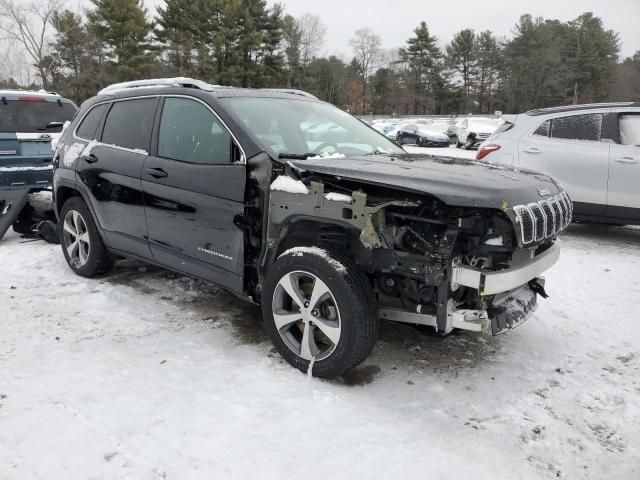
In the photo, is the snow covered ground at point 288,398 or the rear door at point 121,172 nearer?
the snow covered ground at point 288,398

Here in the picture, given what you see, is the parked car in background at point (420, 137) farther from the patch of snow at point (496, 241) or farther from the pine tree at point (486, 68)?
the pine tree at point (486, 68)

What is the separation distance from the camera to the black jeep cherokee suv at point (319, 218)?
268cm

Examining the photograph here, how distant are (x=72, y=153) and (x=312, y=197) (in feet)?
10.0

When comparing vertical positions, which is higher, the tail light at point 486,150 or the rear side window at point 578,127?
the rear side window at point 578,127

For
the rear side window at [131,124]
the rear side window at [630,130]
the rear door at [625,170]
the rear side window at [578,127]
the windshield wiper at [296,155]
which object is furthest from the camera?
the rear side window at [578,127]

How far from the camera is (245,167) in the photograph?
3.25 metres

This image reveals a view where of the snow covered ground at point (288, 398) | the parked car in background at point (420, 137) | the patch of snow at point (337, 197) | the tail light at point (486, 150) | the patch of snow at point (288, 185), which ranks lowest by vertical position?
the snow covered ground at point (288, 398)

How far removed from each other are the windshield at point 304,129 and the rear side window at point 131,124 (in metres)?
0.87

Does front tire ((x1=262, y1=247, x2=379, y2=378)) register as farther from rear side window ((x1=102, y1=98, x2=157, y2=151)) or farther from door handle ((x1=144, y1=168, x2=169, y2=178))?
rear side window ((x1=102, y1=98, x2=157, y2=151))

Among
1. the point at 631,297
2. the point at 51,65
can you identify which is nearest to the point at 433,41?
the point at 51,65

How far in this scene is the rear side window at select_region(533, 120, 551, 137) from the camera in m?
6.65

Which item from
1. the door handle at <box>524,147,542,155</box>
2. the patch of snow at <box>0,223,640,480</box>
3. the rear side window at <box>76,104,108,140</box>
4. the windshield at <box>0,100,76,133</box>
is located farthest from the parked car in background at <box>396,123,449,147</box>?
the patch of snow at <box>0,223,640,480</box>

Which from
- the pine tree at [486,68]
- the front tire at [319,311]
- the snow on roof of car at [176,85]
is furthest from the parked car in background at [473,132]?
the pine tree at [486,68]

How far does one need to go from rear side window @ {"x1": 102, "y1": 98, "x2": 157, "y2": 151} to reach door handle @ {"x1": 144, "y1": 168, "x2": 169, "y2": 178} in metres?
0.22
